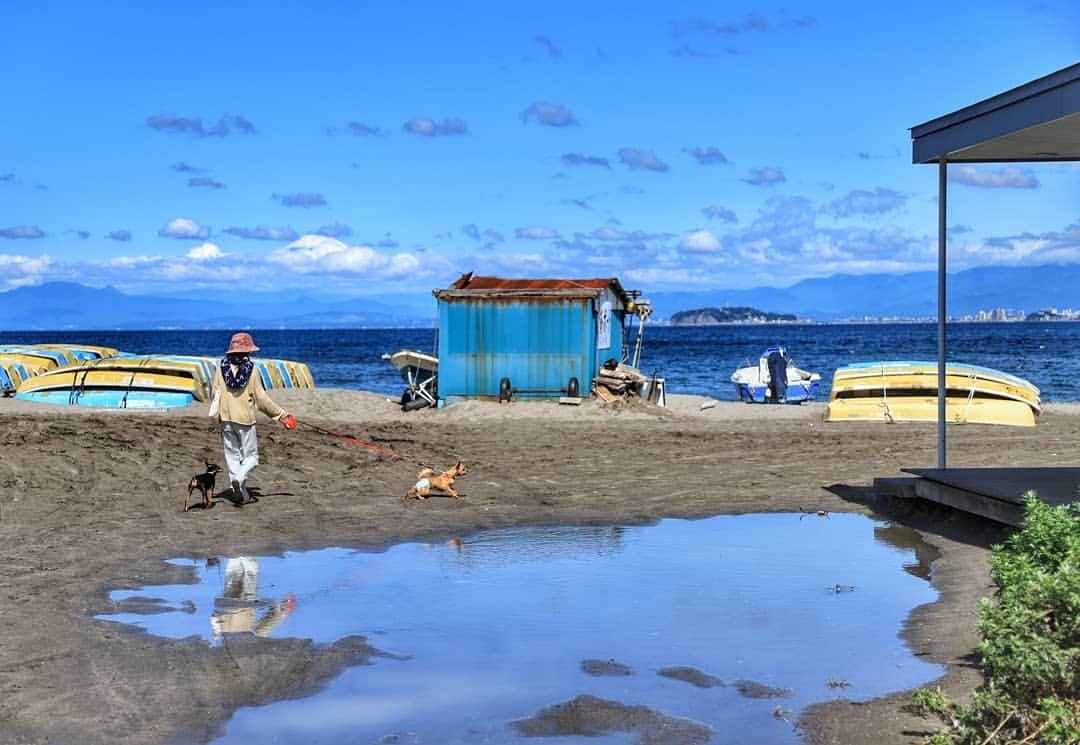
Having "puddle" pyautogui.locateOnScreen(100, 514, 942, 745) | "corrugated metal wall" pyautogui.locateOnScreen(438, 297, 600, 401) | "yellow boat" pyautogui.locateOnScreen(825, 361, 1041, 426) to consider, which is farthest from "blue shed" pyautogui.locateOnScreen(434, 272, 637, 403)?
"puddle" pyautogui.locateOnScreen(100, 514, 942, 745)

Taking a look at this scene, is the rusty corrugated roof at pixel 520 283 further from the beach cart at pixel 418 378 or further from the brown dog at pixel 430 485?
the brown dog at pixel 430 485

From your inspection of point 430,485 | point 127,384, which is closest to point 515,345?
point 127,384

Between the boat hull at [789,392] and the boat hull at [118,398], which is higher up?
the boat hull at [118,398]

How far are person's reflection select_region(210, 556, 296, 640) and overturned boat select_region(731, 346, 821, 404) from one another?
92.6 ft

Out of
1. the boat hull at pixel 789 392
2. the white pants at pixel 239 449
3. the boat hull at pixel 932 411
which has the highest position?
→ the white pants at pixel 239 449

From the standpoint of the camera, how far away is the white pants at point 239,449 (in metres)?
13.5

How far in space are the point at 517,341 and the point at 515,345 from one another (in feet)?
0.32

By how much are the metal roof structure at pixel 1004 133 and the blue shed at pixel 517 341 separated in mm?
13443

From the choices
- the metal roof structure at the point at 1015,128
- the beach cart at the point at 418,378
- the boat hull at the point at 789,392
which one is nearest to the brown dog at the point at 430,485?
the metal roof structure at the point at 1015,128

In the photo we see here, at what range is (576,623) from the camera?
27.0 ft

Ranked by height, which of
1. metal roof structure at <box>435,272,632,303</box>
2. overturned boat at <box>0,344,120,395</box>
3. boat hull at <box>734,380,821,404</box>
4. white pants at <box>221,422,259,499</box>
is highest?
metal roof structure at <box>435,272,632,303</box>

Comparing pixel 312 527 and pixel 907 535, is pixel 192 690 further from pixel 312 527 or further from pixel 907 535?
pixel 907 535

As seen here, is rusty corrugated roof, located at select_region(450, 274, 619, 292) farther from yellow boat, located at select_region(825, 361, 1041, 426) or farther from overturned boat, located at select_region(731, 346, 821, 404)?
overturned boat, located at select_region(731, 346, 821, 404)

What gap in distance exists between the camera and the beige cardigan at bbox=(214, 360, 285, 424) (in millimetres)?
13375
